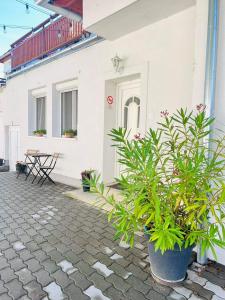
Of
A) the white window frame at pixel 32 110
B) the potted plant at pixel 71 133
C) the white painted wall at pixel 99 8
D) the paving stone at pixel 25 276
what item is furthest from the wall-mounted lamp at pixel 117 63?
the white window frame at pixel 32 110

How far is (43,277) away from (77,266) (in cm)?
35

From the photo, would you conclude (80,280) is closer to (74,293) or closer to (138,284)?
(74,293)

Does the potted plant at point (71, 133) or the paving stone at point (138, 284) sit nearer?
the paving stone at point (138, 284)

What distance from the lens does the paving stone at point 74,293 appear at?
1.80 m

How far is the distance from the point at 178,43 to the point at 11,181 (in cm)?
579

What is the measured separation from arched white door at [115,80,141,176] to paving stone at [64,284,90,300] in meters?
2.77

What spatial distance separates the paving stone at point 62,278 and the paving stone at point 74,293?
5 cm

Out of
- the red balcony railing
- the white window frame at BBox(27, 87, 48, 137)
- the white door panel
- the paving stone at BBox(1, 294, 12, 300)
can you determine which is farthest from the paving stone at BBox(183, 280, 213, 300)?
the white door panel

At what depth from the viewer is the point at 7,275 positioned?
2.07 m

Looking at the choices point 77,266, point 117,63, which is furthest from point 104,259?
point 117,63

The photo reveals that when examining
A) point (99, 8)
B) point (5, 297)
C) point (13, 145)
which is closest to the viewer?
point (5, 297)

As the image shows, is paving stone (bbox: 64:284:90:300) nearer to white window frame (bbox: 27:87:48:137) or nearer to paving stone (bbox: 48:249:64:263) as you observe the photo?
paving stone (bbox: 48:249:64:263)

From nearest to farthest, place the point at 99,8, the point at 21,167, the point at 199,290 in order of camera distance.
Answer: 1. the point at 199,290
2. the point at 99,8
3. the point at 21,167

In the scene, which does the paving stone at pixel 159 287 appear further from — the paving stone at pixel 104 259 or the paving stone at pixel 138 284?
the paving stone at pixel 104 259
